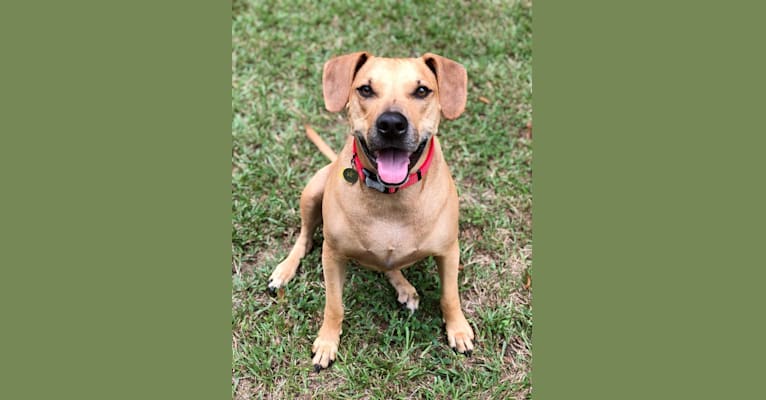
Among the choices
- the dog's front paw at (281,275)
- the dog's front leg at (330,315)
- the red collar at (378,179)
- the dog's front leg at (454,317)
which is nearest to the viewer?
the red collar at (378,179)

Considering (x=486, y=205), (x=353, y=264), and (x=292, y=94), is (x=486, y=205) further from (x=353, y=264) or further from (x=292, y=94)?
(x=292, y=94)

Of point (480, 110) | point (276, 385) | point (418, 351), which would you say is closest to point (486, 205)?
point (480, 110)

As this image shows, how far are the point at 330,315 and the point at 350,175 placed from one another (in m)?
1.22

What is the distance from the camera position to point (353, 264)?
17.9 ft

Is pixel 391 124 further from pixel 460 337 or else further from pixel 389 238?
pixel 460 337

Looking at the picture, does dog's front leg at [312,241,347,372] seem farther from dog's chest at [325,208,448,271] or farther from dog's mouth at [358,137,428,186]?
dog's mouth at [358,137,428,186]

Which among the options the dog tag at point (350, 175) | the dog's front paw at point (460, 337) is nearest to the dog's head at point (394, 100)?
the dog tag at point (350, 175)

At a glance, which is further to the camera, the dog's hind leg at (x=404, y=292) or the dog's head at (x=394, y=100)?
the dog's hind leg at (x=404, y=292)

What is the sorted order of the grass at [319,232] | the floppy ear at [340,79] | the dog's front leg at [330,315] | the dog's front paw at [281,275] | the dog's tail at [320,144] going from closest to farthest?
1. the floppy ear at [340,79]
2. the dog's front leg at [330,315]
3. the grass at [319,232]
4. the dog's front paw at [281,275]
5. the dog's tail at [320,144]

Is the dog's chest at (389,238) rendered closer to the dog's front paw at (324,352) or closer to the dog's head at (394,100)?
the dog's head at (394,100)

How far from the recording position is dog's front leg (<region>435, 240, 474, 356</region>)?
4684mm

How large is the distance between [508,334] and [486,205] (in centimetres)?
137

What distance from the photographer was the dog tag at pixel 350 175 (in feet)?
13.6

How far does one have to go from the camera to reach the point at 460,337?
4.89m
